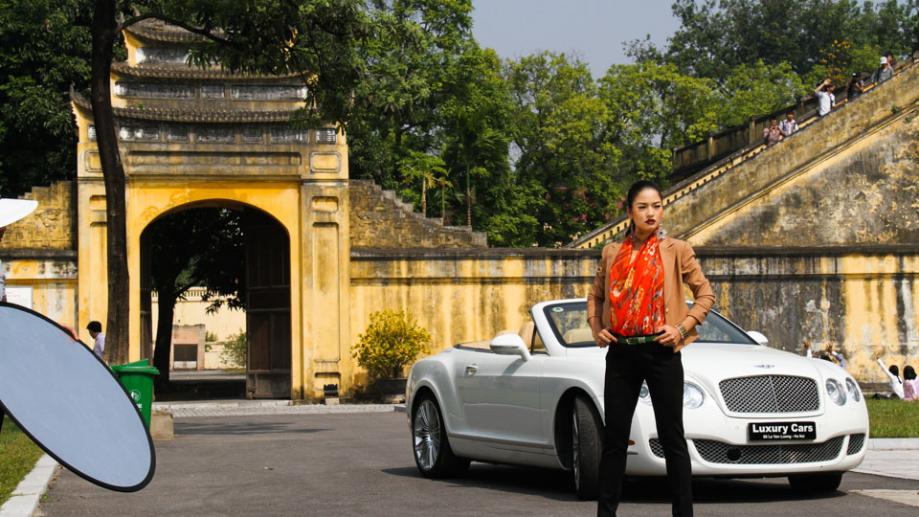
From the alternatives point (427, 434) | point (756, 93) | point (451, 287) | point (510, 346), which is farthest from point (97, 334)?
point (756, 93)

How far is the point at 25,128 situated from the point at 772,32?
230 feet

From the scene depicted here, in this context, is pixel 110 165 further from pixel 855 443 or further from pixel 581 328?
pixel 855 443

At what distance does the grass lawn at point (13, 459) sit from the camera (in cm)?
1143

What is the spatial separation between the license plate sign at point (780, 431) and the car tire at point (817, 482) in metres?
0.41

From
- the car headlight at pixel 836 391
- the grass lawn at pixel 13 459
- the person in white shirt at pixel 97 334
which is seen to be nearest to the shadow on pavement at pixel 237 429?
Answer: the person in white shirt at pixel 97 334

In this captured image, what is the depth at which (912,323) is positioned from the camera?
32062mm

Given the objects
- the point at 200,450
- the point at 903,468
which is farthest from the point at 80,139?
the point at 903,468

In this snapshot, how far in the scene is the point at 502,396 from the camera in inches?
467

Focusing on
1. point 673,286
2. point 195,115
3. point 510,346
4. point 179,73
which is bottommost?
point 510,346

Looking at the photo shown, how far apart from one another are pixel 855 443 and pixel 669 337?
11.4 feet

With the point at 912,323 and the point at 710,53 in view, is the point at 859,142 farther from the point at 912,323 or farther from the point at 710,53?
the point at 710,53

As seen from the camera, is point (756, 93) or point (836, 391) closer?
point (836, 391)

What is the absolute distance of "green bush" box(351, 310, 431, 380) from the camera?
1209 inches

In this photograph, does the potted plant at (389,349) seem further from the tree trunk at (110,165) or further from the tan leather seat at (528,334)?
the tan leather seat at (528,334)
